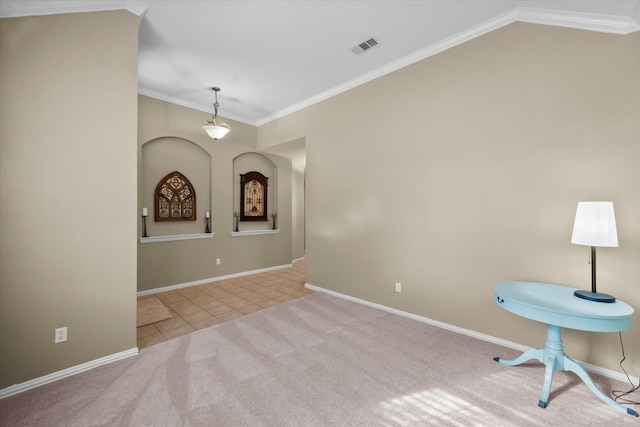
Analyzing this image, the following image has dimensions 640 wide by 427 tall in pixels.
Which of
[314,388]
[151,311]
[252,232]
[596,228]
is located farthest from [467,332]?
[252,232]

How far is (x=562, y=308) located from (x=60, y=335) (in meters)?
3.64

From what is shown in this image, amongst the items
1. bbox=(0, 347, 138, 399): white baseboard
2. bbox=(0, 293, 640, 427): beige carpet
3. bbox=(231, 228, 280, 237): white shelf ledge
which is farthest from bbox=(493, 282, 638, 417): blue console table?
bbox=(231, 228, 280, 237): white shelf ledge

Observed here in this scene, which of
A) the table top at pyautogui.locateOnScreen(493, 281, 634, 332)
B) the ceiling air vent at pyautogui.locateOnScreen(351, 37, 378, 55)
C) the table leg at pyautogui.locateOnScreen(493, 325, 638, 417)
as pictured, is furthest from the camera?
the ceiling air vent at pyautogui.locateOnScreen(351, 37, 378, 55)

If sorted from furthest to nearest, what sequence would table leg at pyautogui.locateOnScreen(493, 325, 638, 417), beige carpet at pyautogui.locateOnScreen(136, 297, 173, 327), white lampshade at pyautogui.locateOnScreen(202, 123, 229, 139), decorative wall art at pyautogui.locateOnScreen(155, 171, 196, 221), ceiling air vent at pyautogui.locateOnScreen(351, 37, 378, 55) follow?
1. decorative wall art at pyautogui.locateOnScreen(155, 171, 196, 221)
2. white lampshade at pyautogui.locateOnScreen(202, 123, 229, 139)
3. beige carpet at pyautogui.locateOnScreen(136, 297, 173, 327)
4. ceiling air vent at pyautogui.locateOnScreen(351, 37, 378, 55)
5. table leg at pyautogui.locateOnScreen(493, 325, 638, 417)

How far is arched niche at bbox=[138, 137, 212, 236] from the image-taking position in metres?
4.29

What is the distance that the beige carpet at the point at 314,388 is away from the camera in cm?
168

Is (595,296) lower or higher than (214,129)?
lower

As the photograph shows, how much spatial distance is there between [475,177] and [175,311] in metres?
3.91

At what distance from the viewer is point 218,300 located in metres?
3.90

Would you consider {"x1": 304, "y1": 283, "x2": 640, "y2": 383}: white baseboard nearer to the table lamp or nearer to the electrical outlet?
the table lamp

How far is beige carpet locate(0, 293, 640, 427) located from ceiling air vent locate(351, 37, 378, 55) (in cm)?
317

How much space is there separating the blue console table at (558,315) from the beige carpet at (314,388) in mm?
162

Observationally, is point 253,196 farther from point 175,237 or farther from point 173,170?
point 175,237

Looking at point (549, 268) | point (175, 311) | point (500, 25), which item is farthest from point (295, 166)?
point (549, 268)
